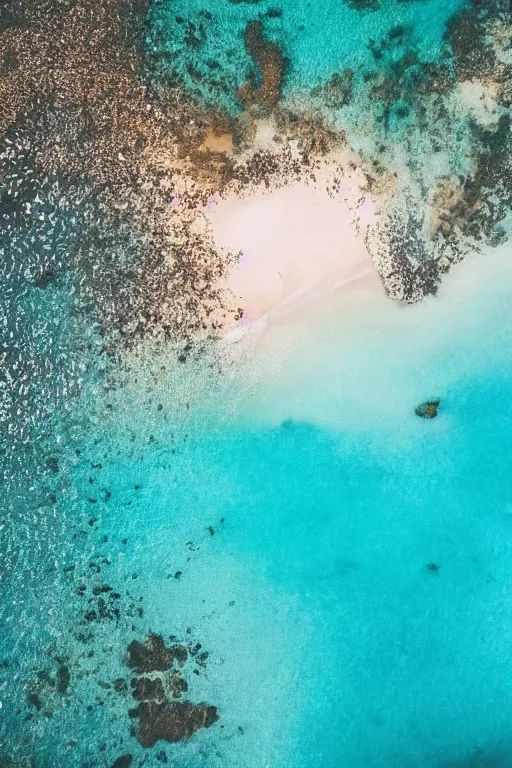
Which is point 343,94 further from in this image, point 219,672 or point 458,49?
point 219,672

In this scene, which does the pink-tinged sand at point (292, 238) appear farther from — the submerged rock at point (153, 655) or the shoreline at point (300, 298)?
the submerged rock at point (153, 655)

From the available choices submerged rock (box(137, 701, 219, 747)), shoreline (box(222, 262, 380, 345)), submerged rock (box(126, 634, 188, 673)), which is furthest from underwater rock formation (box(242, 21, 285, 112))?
submerged rock (box(137, 701, 219, 747))

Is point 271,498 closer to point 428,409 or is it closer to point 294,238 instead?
point 428,409

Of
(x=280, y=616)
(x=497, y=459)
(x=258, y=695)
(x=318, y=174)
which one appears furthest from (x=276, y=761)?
(x=318, y=174)

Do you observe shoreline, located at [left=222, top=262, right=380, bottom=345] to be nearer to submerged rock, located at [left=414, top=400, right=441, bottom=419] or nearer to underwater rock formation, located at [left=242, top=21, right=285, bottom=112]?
submerged rock, located at [left=414, top=400, right=441, bottom=419]

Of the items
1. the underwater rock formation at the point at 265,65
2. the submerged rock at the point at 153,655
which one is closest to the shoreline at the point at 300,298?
the underwater rock formation at the point at 265,65

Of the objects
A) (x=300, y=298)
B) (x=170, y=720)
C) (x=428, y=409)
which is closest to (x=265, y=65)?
(x=300, y=298)
